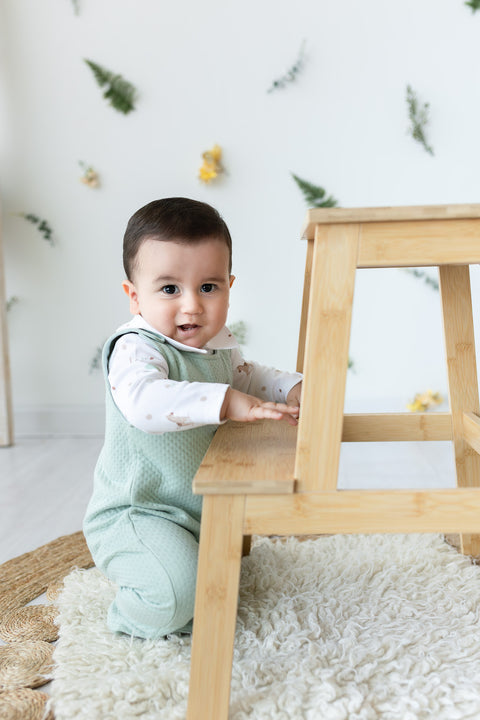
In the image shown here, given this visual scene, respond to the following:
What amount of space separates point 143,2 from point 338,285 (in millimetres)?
1548

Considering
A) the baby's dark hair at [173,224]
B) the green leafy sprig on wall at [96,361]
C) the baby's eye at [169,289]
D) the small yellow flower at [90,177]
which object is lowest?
the green leafy sprig on wall at [96,361]

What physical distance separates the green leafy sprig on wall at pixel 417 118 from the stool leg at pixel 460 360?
100 cm

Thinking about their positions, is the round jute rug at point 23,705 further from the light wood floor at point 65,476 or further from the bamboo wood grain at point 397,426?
the bamboo wood grain at point 397,426

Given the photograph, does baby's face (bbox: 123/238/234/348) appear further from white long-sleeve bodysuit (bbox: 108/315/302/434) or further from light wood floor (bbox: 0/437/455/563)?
light wood floor (bbox: 0/437/455/563)

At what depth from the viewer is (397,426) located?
1.03 m

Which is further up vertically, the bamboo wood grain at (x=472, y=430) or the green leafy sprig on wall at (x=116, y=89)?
the green leafy sprig on wall at (x=116, y=89)

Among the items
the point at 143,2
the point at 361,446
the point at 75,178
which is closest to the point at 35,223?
the point at 75,178

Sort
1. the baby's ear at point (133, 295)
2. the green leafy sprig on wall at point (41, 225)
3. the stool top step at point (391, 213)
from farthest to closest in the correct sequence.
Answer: the green leafy sprig on wall at point (41, 225) → the baby's ear at point (133, 295) → the stool top step at point (391, 213)

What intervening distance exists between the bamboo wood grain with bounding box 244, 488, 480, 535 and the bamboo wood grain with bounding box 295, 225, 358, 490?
0.7 inches

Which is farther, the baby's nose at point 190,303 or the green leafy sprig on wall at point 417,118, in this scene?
the green leafy sprig on wall at point 417,118

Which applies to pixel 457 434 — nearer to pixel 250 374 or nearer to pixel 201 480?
pixel 250 374

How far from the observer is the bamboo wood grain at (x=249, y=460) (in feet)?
2.03

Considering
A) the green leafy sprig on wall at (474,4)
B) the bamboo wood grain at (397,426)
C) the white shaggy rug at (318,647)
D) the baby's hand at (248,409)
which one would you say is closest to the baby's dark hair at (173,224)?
the baby's hand at (248,409)

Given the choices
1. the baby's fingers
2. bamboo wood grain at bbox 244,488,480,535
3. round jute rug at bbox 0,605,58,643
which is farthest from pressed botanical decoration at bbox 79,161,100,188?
bamboo wood grain at bbox 244,488,480,535
